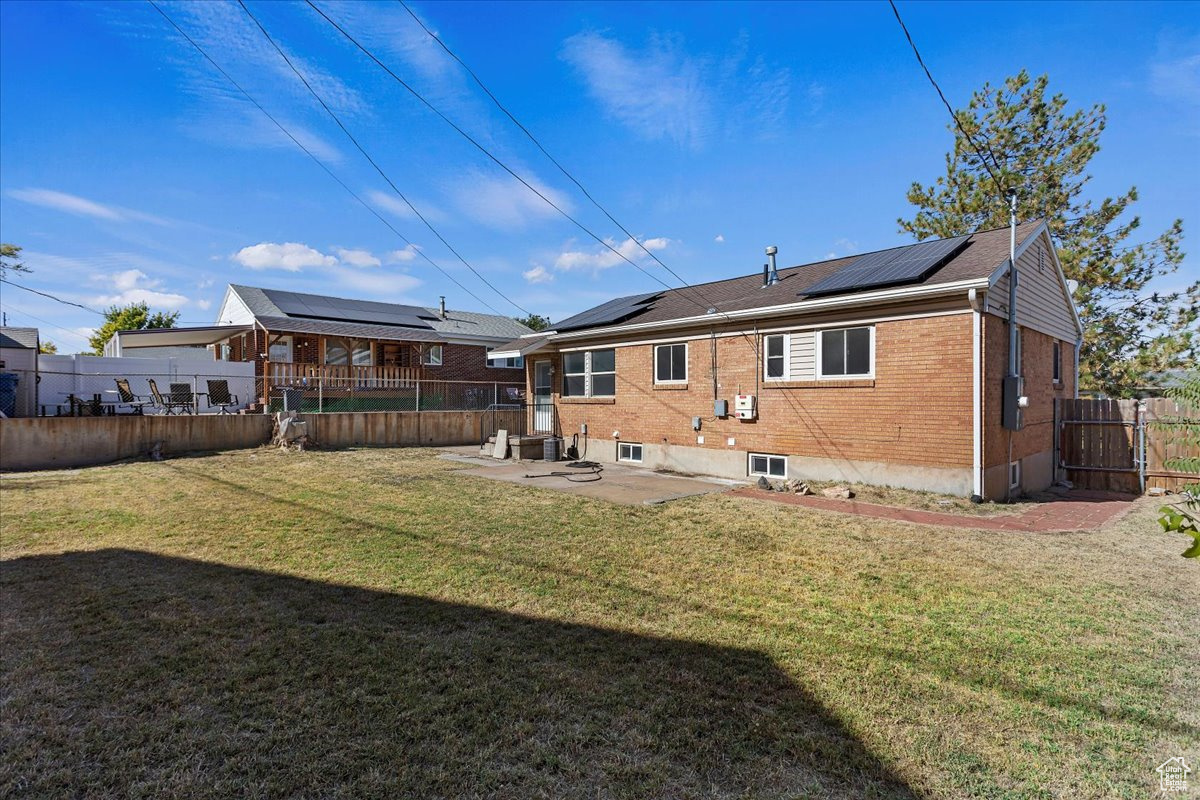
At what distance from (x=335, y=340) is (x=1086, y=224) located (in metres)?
28.8

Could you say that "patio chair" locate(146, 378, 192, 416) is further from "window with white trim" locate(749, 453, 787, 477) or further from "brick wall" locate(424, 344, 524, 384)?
"window with white trim" locate(749, 453, 787, 477)

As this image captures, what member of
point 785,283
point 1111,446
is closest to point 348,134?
point 785,283

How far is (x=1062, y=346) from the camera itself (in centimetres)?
1339

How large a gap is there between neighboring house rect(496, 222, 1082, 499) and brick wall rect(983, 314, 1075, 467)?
0.05m

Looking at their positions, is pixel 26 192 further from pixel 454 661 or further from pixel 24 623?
pixel 454 661

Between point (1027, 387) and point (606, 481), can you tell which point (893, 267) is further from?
point (606, 481)

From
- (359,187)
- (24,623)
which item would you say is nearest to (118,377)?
(359,187)

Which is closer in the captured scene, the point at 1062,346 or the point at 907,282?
the point at 907,282

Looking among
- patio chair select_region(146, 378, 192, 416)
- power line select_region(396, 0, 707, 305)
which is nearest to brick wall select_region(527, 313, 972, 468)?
power line select_region(396, 0, 707, 305)

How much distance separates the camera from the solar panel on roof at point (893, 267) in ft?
31.9

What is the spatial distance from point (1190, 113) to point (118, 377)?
25421mm

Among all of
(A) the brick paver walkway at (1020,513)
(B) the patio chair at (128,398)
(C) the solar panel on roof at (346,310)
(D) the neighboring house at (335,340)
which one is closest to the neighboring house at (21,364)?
(B) the patio chair at (128,398)

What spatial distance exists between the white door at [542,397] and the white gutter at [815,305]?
140 inches

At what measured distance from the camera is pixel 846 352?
34.4 ft
